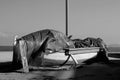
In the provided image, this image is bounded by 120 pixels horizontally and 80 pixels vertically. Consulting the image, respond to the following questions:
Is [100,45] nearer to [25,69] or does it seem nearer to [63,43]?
[63,43]

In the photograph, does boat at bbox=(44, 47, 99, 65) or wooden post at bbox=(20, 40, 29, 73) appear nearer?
wooden post at bbox=(20, 40, 29, 73)

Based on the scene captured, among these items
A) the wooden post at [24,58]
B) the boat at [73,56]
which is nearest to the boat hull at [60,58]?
the boat at [73,56]

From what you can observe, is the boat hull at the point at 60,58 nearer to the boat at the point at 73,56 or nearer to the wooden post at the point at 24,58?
the boat at the point at 73,56

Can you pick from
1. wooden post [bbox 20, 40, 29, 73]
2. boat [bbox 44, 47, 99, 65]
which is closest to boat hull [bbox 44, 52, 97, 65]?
boat [bbox 44, 47, 99, 65]

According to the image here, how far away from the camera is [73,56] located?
12.4 m

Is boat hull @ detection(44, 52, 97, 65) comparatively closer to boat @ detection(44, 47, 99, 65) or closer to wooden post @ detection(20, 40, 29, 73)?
boat @ detection(44, 47, 99, 65)

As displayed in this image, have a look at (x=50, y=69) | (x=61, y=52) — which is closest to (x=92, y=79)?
(x=50, y=69)

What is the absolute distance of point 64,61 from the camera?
12.9m

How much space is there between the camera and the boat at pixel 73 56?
12020mm

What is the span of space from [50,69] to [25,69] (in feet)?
4.22

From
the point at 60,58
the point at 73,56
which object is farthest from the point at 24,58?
the point at 73,56

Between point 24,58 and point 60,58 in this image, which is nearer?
point 24,58

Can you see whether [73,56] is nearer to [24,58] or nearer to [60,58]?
[60,58]

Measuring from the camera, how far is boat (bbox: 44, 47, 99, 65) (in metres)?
12.0
